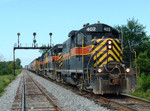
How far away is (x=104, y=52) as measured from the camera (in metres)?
9.00

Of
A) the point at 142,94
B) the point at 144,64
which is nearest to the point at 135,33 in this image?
the point at 144,64

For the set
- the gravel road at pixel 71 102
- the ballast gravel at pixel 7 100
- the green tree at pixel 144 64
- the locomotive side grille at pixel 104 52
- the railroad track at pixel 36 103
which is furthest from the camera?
the green tree at pixel 144 64

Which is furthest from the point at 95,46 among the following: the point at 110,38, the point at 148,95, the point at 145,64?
the point at 145,64

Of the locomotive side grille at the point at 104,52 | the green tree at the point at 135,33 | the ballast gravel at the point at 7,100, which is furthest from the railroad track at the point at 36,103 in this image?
the green tree at the point at 135,33

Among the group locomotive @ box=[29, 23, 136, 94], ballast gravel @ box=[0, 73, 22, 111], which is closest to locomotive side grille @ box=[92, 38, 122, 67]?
locomotive @ box=[29, 23, 136, 94]

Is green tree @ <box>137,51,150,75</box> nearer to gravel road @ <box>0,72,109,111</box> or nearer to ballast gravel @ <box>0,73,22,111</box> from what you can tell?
gravel road @ <box>0,72,109,111</box>

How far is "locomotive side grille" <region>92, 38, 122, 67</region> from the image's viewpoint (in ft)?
29.4

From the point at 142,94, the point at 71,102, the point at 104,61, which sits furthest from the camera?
the point at 142,94

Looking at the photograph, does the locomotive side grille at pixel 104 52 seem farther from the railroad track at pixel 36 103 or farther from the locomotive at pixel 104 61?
the railroad track at pixel 36 103

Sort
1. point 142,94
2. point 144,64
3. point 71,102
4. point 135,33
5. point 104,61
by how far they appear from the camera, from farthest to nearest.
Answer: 1. point 135,33
2. point 144,64
3. point 142,94
4. point 104,61
5. point 71,102

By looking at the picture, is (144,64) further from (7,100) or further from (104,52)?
(7,100)

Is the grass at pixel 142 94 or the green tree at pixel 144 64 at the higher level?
the green tree at pixel 144 64

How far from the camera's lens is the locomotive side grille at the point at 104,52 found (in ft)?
29.4

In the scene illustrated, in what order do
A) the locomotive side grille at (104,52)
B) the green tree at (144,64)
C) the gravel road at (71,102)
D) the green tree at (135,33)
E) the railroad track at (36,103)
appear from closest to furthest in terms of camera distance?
the gravel road at (71,102) < the railroad track at (36,103) < the locomotive side grille at (104,52) < the green tree at (144,64) < the green tree at (135,33)
